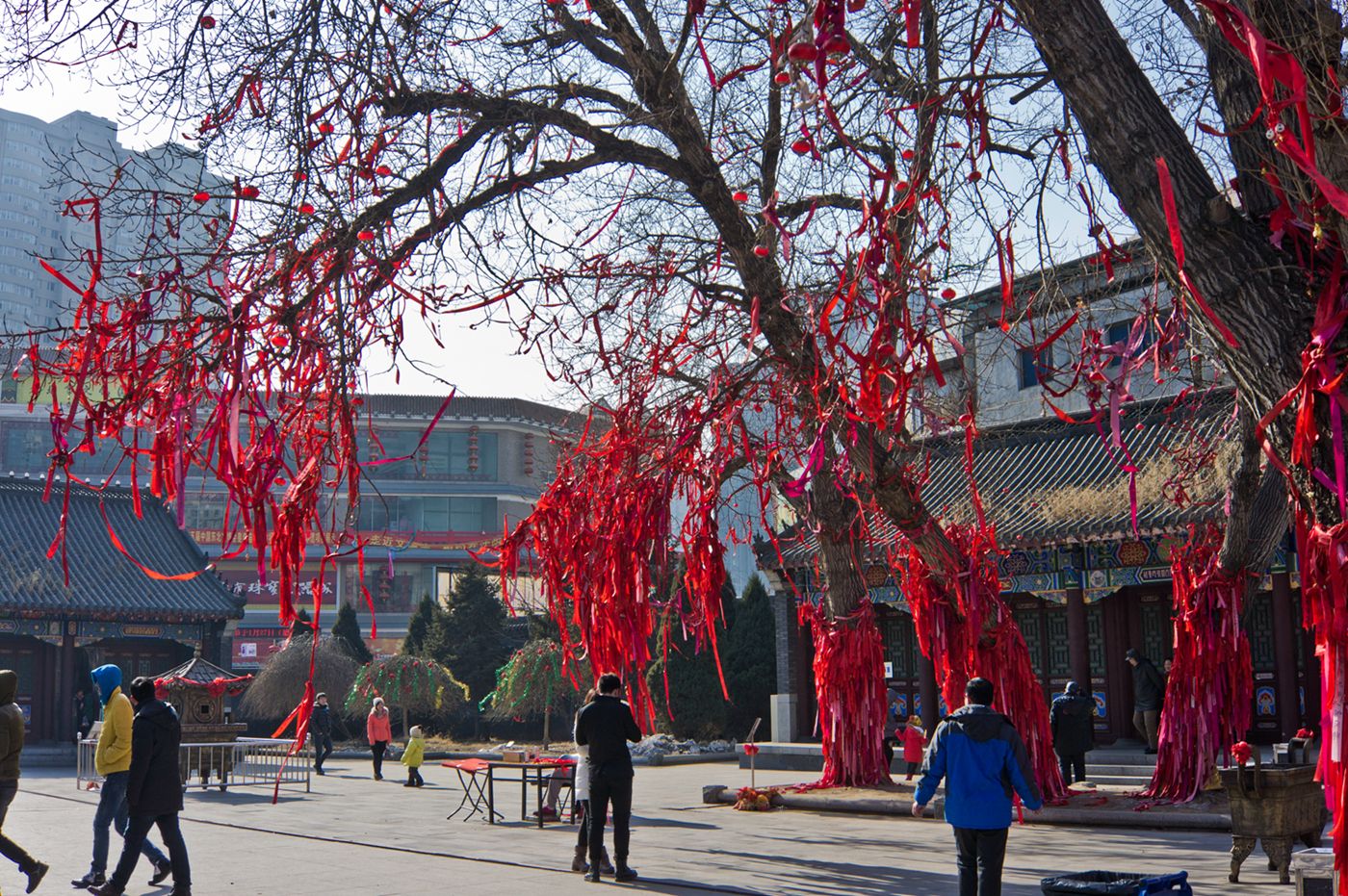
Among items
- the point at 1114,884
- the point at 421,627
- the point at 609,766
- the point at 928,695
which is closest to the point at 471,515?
the point at 421,627

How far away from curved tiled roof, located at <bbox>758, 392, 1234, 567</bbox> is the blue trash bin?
10215mm

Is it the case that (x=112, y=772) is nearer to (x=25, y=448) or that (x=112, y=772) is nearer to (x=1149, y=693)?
(x=1149, y=693)

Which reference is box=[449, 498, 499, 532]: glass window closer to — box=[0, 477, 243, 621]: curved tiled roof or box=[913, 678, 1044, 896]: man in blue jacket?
box=[0, 477, 243, 621]: curved tiled roof

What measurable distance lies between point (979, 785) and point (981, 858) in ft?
1.22

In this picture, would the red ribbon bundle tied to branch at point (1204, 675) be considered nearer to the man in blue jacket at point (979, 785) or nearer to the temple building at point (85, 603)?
the man in blue jacket at point (979, 785)

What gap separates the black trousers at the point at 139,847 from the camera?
7.95m

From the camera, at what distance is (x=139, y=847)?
8055mm

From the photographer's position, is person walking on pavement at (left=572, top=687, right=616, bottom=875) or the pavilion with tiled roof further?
the pavilion with tiled roof

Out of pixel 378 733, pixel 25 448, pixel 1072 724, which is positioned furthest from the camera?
pixel 25 448

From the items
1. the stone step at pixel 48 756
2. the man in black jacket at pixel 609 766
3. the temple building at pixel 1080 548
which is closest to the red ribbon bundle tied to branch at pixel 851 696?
the temple building at pixel 1080 548

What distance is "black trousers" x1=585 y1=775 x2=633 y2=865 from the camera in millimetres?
8727

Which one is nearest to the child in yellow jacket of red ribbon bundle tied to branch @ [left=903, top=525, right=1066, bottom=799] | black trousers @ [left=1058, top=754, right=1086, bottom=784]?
black trousers @ [left=1058, top=754, right=1086, bottom=784]

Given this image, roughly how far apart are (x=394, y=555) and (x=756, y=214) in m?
39.6

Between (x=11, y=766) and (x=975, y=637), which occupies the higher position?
(x=975, y=637)
